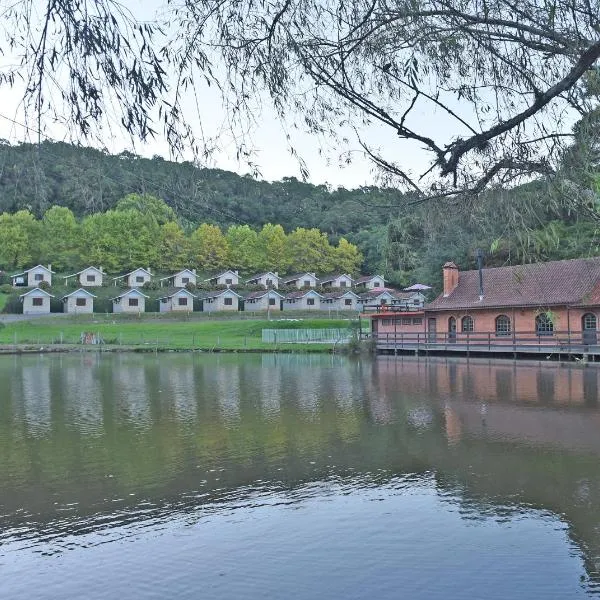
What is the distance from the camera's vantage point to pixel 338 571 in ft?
23.2

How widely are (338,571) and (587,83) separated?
5.46 m

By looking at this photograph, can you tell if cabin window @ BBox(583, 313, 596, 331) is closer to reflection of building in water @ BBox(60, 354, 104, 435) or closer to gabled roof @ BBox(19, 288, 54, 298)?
reflection of building in water @ BBox(60, 354, 104, 435)

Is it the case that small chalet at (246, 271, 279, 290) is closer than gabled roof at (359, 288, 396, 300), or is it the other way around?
gabled roof at (359, 288, 396, 300)

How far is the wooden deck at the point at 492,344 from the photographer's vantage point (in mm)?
33594

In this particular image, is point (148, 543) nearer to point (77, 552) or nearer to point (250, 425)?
→ point (77, 552)

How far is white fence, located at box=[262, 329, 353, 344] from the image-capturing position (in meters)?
50.2

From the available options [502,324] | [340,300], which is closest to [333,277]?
[340,300]

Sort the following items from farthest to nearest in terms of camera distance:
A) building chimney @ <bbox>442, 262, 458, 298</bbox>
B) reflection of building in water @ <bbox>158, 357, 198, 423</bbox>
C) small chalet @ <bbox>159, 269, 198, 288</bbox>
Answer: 1. small chalet @ <bbox>159, 269, 198, 288</bbox>
2. building chimney @ <bbox>442, 262, 458, 298</bbox>
3. reflection of building in water @ <bbox>158, 357, 198, 423</bbox>

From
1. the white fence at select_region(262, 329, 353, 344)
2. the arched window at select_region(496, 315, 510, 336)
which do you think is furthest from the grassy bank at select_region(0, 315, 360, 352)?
the arched window at select_region(496, 315, 510, 336)

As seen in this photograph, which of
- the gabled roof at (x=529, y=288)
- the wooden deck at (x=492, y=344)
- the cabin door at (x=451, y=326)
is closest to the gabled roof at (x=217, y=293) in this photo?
the wooden deck at (x=492, y=344)

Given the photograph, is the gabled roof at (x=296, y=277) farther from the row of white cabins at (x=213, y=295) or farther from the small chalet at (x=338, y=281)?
the small chalet at (x=338, y=281)

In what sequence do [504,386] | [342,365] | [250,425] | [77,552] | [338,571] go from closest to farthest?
1. [338,571]
2. [77,552]
3. [250,425]
4. [504,386]
5. [342,365]

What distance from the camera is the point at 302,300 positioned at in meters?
78.9

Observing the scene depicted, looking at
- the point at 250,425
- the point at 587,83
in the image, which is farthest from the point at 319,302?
the point at 587,83
